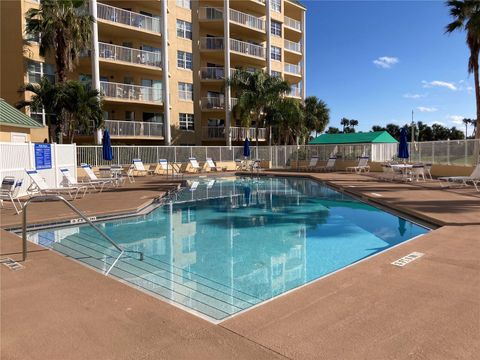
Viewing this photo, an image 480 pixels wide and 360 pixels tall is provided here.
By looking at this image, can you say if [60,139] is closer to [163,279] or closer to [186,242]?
[186,242]

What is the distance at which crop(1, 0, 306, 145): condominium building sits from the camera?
23609 millimetres

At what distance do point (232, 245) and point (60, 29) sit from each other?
18.0m

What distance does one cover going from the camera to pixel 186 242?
8148 mm

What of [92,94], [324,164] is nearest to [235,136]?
[324,164]

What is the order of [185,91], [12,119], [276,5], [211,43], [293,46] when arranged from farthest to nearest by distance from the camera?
[293,46], [276,5], [211,43], [185,91], [12,119]

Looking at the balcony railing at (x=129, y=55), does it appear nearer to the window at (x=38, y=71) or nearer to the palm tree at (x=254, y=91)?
the window at (x=38, y=71)

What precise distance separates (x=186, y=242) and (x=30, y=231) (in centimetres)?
325

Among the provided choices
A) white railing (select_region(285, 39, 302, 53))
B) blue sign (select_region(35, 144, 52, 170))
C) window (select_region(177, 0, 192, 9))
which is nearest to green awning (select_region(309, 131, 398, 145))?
white railing (select_region(285, 39, 302, 53))

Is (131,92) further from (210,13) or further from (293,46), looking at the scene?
(293,46)

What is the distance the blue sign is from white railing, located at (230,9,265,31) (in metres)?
23.4

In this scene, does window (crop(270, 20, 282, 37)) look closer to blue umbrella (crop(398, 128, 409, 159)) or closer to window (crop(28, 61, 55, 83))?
window (crop(28, 61, 55, 83))

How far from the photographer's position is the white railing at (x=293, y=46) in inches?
1566

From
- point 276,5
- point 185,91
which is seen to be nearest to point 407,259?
point 185,91

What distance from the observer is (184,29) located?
3156 centimetres
